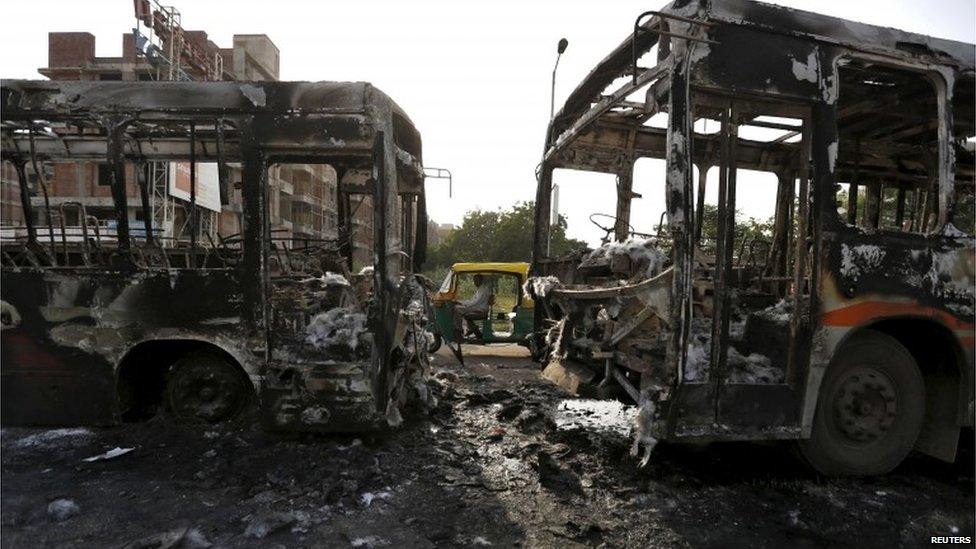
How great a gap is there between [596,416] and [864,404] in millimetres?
2345

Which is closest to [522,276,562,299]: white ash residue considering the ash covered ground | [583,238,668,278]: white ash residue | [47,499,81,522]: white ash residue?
[583,238,668,278]: white ash residue

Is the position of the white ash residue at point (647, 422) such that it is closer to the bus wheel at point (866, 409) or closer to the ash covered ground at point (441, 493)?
the ash covered ground at point (441, 493)

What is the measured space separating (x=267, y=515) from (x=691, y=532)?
246cm

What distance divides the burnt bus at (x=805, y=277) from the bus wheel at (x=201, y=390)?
2801mm

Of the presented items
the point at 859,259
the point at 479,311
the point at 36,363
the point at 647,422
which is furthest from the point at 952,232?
the point at 479,311

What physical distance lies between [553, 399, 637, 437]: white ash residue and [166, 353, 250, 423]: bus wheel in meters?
2.84

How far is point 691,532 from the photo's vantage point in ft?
10.4

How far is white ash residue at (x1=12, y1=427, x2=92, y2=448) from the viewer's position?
4207 millimetres

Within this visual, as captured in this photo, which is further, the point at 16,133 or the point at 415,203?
the point at 415,203

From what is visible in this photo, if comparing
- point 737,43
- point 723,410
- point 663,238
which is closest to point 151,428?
point 723,410

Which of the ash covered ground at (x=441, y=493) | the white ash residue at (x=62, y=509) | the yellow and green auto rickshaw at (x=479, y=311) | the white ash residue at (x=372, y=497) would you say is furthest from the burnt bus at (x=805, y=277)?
the yellow and green auto rickshaw at (x=479, y=311)

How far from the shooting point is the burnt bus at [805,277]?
3434mm

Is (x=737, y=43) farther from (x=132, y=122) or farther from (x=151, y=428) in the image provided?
(x=151, y=428)

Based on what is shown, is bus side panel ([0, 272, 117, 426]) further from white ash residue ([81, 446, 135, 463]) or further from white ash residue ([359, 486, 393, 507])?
white ash residue ([359, 486, 393, 507])
